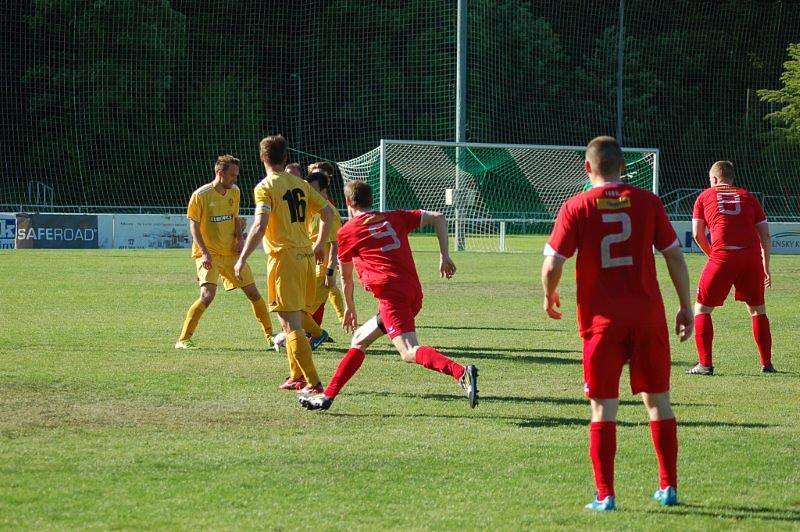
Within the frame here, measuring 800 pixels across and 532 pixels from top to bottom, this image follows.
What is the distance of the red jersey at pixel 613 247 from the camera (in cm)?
515

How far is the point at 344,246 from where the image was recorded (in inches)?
308

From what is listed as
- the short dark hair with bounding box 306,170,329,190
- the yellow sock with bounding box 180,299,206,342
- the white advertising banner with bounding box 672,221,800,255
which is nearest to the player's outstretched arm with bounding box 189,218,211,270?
the yellow sock with bounding box 180,299,206,342

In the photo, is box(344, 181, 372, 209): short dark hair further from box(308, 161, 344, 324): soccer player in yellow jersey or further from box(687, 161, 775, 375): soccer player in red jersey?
box(687, 161, 775, 375): soccer player in red jersey

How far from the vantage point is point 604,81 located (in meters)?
53.2

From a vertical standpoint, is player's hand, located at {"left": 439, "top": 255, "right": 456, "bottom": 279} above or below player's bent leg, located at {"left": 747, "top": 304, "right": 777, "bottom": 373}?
above

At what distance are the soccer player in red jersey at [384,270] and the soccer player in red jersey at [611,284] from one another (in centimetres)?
237

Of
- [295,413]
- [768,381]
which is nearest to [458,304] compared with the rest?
[768,381]

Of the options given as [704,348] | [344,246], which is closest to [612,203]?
[344,246]

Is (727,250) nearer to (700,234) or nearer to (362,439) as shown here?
(700,234)

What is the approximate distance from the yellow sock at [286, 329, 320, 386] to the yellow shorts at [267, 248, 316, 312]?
0.67 feet

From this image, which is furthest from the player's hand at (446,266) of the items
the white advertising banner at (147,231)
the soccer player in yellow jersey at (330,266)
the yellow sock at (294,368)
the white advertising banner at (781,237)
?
the white advertising banner at (781,237)

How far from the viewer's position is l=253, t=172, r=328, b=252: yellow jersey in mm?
8172

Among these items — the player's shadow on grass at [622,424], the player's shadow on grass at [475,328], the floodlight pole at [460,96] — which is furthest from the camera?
the floodlight pole at [460,96]

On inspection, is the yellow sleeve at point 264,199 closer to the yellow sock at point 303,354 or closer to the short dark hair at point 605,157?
the yellow sock at point 303,354
